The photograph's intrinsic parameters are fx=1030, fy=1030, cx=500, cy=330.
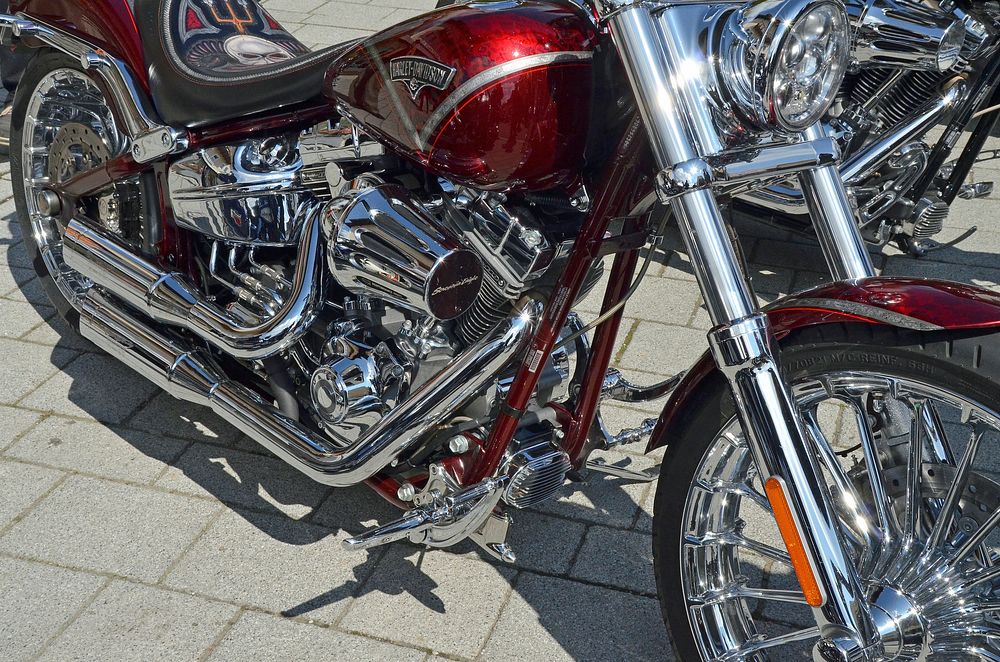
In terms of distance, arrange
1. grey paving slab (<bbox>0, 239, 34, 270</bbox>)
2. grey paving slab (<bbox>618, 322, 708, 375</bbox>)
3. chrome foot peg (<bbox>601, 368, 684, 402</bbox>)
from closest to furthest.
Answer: chrome foot peg (<bbox>601, 368, 684, 402</bbox>), grey paving slab (<bbox>618, 322, 708, 375</bbox>), grey paving slab (<bbox>0, 239, 34, 270</bbox>)

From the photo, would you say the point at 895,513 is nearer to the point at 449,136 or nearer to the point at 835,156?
the point at 835,156

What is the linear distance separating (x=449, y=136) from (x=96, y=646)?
1.45 metres

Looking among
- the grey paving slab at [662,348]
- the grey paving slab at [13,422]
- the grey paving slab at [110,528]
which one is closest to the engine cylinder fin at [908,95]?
the grey paving slab at [662,348]

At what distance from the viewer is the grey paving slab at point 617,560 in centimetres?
253

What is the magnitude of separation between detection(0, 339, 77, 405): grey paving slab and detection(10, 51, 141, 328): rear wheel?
16 cm

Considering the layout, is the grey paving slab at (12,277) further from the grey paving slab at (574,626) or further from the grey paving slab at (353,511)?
the grey paving slab at (574,626)

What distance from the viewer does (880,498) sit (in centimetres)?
183

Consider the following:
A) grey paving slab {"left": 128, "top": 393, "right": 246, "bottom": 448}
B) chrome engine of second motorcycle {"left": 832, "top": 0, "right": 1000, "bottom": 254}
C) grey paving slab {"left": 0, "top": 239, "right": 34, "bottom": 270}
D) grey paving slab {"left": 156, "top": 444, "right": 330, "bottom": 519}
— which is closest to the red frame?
grey paving slab {"left": 156, "top": 444, "right": 330, "bottom": 519}

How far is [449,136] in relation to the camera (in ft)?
6.24

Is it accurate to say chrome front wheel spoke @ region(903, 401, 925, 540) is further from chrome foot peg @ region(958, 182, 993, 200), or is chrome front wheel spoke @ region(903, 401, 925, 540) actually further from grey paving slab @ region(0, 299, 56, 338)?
grey paving slab @ region(0, 299, 56, 338)

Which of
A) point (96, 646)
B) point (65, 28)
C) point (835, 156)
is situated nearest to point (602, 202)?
point (835, 156)

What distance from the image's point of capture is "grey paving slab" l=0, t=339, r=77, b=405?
3.34 metres

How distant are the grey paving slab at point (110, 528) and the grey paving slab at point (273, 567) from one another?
70mm

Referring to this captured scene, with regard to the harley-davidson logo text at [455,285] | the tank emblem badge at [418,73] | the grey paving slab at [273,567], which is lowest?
the grey paving slab at [273,567]
